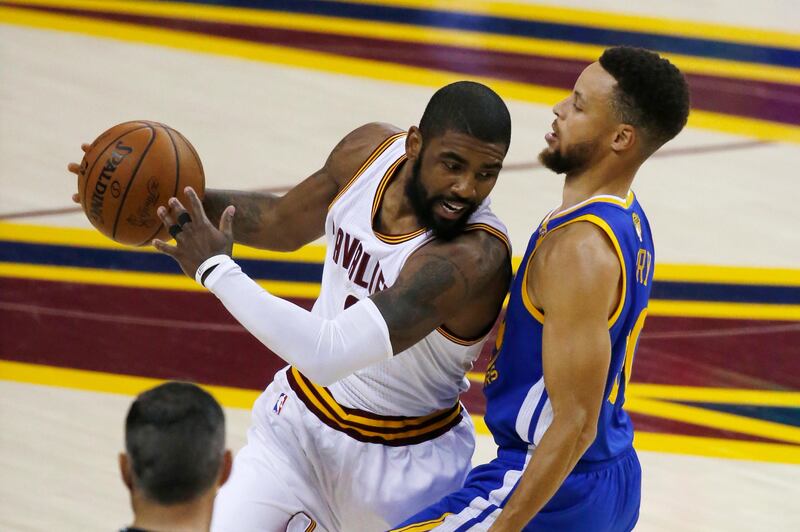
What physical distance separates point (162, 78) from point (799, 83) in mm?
4482

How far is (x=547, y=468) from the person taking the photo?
11.3 ft

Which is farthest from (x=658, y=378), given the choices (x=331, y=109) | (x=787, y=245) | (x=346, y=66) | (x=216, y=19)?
(x=216, y=19)

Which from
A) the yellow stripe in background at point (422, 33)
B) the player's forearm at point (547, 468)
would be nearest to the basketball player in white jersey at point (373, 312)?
the player's forearm at point (547, 468)

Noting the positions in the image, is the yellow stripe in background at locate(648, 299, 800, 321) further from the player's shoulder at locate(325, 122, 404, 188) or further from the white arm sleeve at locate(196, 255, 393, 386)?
the white arm sleeve at locate(196, 255, 393, 386)

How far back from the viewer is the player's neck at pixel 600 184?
372cm

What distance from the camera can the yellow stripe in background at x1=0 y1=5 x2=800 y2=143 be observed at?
28.8ft

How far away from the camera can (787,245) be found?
7.34 meters

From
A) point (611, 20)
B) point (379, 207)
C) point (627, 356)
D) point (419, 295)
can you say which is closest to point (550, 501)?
point (627, 356)

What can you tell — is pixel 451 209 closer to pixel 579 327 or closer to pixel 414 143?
pixel 414 143

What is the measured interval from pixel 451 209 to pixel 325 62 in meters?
5.65

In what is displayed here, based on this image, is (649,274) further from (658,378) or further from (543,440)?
(658,378)

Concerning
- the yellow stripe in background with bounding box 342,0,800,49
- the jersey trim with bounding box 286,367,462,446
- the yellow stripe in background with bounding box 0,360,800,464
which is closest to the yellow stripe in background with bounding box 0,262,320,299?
the yellow stripe in background with bounding box 0,360,800,464

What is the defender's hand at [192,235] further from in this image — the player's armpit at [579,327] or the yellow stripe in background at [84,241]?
the yellow stripe in background at [84,241]

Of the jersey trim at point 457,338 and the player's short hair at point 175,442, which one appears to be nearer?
the player's short hair at point 175,442
